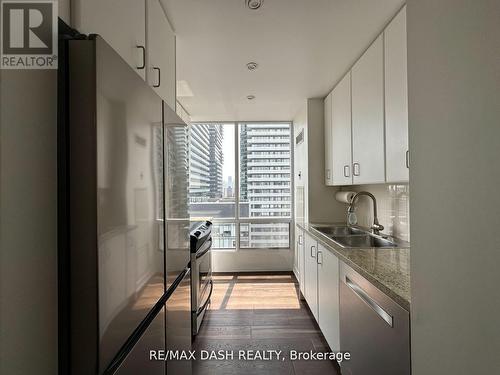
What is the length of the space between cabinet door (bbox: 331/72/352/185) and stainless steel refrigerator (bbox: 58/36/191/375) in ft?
6.39

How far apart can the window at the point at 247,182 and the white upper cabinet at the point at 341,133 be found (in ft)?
5.23

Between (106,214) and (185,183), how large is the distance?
3.06 feet

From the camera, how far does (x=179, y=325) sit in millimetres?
1510

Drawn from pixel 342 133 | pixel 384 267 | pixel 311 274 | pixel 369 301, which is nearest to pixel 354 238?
pixel 311 274

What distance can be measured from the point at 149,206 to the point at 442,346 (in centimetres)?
100

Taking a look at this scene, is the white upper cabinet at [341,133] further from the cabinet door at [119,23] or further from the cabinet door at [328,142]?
the cabinet door at [119,23]

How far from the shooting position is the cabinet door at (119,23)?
0.84 metres

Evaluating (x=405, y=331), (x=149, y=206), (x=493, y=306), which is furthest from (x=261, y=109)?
(x=493, y=306)

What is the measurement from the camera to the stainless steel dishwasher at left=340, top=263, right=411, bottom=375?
1.04 metres

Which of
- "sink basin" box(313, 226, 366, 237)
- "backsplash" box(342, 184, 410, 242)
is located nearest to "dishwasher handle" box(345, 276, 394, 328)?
"backsplash" box(342, 184, 410, 242)

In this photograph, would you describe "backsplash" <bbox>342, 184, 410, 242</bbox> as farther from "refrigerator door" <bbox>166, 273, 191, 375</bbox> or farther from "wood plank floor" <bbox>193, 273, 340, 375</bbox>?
"refrigerator door" <bbox>166, 273, 191, 375</bbox>

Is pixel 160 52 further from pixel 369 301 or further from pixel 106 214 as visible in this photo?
pixel 369 301

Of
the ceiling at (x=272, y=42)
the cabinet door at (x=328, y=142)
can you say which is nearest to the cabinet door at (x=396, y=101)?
the ceiling at (x=272, y=42)

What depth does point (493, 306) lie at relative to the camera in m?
0.54
